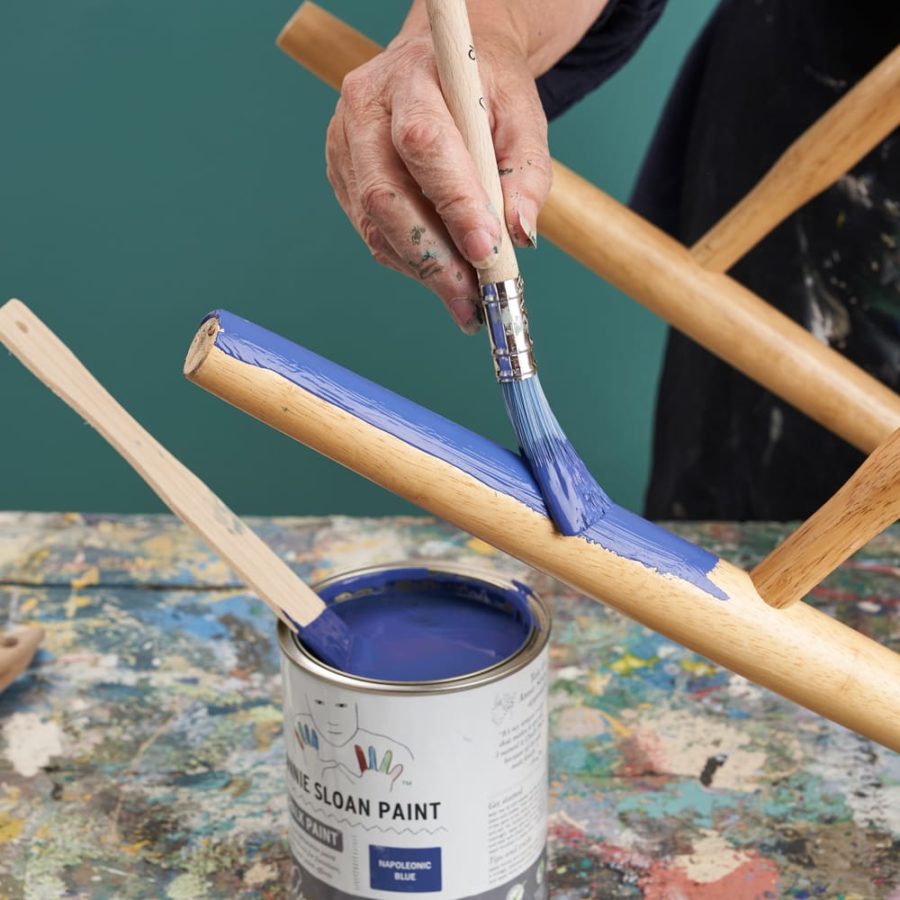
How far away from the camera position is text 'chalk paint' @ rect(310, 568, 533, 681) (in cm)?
60

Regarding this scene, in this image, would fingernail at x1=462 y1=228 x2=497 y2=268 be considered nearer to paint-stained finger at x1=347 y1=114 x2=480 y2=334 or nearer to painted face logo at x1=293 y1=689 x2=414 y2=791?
paint-stained finger at x1=347 y1=114 x2=480 y2=334

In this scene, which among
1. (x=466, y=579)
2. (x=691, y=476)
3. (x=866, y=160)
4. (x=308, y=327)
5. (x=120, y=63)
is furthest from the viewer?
(x=308, y=327)

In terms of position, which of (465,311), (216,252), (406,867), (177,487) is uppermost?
(465,311)

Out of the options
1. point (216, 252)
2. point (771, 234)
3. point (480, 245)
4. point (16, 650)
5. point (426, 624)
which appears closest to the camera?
point (480, 245)

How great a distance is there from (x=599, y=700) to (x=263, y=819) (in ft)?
0.79

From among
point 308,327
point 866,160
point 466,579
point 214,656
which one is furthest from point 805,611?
point 308,327

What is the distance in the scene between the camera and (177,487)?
605 millimetres

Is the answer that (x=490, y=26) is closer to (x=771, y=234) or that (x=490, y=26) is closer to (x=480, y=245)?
(x=480, y=245)

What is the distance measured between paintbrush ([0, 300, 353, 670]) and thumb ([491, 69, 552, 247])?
194 millimetres

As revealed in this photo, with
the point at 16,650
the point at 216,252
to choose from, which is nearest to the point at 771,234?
the point at 16,650

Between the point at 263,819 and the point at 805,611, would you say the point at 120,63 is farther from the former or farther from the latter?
the point at 805,611

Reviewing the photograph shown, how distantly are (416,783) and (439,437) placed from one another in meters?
0.16

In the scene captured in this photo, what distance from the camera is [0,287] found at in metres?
2.19

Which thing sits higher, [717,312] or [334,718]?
[717,312]
